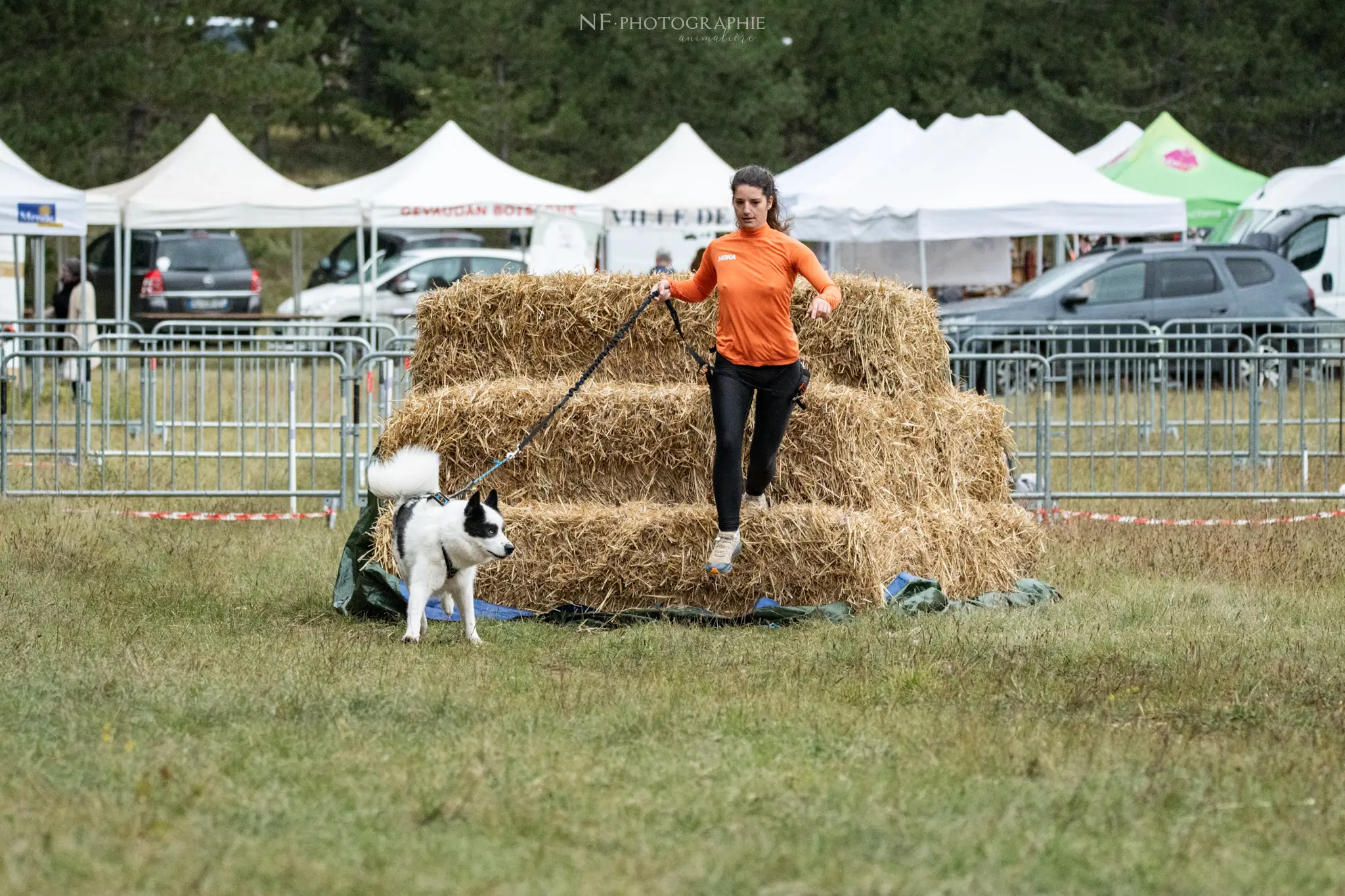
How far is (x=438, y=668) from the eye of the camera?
292 inches

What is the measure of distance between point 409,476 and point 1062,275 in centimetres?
1664

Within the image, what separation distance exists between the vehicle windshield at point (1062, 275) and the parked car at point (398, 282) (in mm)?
9142

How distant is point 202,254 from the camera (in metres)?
31.8

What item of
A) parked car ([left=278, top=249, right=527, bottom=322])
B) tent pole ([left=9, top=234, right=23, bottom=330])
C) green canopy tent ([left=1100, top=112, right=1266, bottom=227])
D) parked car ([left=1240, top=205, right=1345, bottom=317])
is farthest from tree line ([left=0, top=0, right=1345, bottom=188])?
parked car ([left=1240, top=205, right=1345, bottom=317])

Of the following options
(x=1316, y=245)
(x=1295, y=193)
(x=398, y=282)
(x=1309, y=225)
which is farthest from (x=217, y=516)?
(x=1295, y=193)

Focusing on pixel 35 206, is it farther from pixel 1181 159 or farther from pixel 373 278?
pixel 1181 159

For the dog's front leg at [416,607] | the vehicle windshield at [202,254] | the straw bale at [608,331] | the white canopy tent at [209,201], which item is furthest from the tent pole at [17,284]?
the dog's front leg at [416,607]

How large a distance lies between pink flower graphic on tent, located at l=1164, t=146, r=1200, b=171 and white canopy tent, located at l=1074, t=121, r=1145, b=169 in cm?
290

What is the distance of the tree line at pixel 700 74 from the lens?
39.0 meters

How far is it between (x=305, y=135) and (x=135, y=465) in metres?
43.1

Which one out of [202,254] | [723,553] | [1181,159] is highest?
[1181,159]

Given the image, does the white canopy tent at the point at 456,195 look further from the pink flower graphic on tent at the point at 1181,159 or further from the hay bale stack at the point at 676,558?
the hay bale stack at the point at 676,558

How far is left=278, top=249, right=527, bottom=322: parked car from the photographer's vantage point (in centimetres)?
2975

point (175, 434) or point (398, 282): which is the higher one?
point (398, 282)
